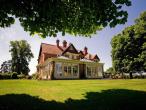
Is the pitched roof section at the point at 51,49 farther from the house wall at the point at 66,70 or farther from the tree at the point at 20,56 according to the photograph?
the tree at the point at 20,56

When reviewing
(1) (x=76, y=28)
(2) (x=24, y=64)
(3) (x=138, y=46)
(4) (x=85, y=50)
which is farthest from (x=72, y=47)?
(2) (x=24, y=64)

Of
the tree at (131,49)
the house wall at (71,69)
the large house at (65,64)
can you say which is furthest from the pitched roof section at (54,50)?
the tree at (131,49)

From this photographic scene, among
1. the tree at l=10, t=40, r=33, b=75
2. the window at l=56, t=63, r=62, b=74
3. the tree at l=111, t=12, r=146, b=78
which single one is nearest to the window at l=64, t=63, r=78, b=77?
the window at l=56, t=63, r=62, b=74

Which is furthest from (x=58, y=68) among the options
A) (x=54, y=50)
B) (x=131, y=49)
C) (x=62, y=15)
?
(x=62, y=15)

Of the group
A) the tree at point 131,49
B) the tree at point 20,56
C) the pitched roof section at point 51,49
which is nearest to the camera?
the tree at point 131,49

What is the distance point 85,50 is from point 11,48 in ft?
144

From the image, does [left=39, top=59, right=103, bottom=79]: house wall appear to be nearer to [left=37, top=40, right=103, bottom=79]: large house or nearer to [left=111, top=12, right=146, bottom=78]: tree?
[left=37, top=40, right=103, bottom=79]: large house

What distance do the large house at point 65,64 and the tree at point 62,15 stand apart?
27.4 metres

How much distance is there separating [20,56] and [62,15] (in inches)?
3214

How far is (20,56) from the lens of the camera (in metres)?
89.7

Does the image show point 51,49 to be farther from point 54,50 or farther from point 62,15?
point 62,15

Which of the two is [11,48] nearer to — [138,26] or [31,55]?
[31,55]

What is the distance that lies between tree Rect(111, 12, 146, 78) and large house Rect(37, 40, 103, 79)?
531 centimetres

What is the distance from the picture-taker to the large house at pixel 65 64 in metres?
41.5
